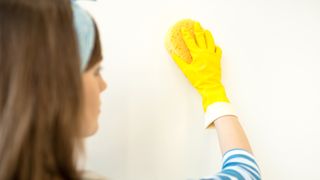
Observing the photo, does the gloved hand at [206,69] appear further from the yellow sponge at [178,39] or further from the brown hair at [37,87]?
the brown hair at [37,87]

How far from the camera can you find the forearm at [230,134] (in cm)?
65

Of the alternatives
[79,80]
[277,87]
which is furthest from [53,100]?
[277,87]

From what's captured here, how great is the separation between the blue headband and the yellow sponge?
0.23m

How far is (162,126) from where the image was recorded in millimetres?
687

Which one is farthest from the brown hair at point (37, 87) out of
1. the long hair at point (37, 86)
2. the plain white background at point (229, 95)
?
the plain white background at point (229, 95)

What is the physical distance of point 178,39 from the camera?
66cm

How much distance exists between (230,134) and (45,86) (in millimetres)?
396

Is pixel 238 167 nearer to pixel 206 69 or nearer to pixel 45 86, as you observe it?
pixel 206 69

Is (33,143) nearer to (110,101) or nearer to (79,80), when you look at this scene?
(79,80)

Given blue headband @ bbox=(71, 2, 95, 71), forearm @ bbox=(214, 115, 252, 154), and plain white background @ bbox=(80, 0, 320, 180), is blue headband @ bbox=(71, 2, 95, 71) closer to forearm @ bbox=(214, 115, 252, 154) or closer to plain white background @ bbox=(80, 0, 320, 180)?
plain white background @ bbox=(80, 0, 320, 180)

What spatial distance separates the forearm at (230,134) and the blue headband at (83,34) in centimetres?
33

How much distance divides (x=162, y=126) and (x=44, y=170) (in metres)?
0.29

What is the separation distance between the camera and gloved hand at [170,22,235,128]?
667 millimetres

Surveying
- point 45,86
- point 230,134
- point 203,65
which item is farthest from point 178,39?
point 45,86
